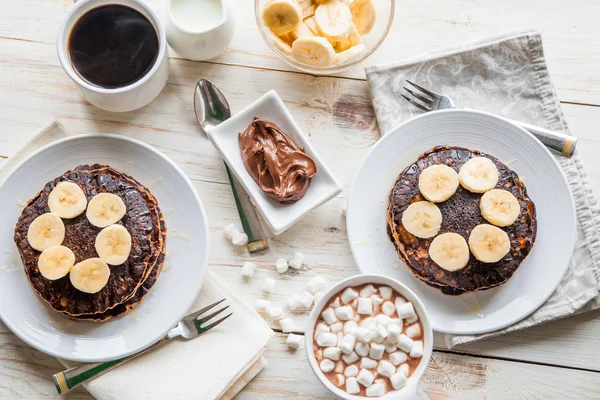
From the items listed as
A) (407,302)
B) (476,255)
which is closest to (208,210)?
(407,302)

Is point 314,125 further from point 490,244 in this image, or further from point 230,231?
point 490,244

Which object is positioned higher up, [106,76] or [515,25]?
[515,25]

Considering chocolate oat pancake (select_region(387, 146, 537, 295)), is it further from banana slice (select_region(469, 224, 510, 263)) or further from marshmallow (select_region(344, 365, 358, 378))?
marshmallow (select_region(344, 365, 358, 378))

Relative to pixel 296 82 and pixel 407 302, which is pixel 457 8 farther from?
pixel 407 302

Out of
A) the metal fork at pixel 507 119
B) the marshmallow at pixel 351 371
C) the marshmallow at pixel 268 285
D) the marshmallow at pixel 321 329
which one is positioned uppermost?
the metal fork at pixel 507 119

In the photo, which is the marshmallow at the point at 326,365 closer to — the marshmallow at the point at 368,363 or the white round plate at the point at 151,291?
the marshmallow at the point at 368,363

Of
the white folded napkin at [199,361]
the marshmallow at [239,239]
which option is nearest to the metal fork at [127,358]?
the white folded napkin at [199,361]

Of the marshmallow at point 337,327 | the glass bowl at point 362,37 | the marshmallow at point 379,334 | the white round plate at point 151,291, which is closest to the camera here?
the marshmallow at point 379,334
